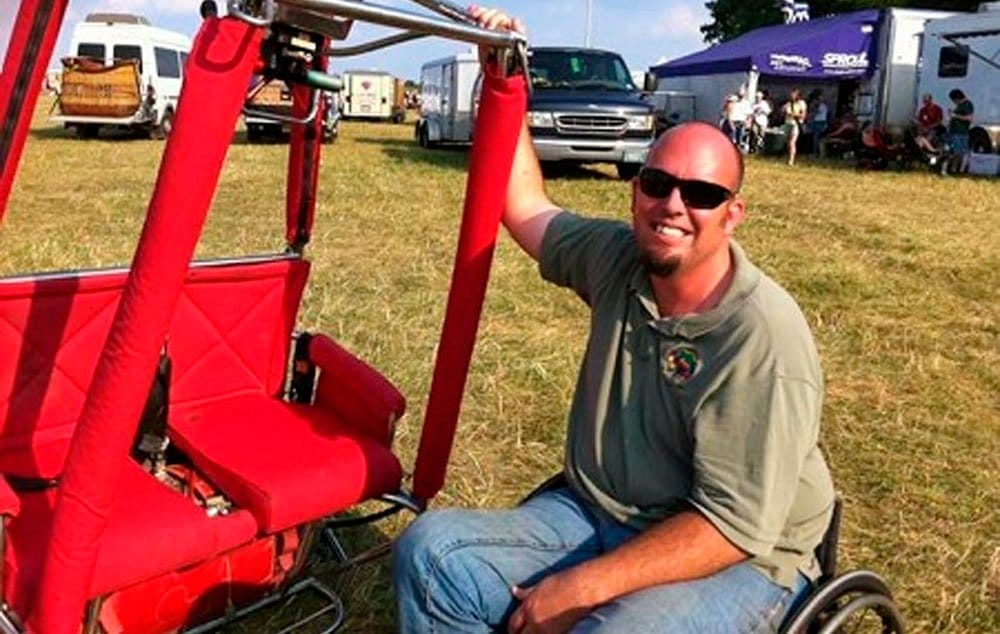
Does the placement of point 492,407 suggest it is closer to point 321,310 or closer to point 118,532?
point 321,310

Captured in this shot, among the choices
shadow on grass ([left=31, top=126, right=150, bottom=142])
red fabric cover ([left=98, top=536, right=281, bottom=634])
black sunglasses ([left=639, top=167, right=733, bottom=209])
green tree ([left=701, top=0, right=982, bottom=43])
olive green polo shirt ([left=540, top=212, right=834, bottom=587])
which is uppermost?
green tree ([left=701, top=0, right=982, bottom=43])

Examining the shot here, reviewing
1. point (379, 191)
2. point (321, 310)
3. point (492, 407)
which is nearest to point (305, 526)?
point (492, 407)

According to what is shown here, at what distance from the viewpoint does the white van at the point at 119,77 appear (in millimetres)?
19234

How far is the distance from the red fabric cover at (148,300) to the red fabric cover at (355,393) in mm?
1098

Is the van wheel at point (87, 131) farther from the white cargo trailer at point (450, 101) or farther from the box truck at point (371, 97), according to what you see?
the box truck at point (371, 97)

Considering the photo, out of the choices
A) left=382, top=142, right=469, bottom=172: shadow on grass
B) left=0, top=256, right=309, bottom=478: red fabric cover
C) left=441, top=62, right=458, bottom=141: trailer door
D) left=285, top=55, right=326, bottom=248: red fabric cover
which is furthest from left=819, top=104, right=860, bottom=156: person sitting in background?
left=0, top=256, right=309, bottom=478: red fabric cover

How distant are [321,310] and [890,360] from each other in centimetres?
320

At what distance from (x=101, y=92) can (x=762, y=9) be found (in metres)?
30.5

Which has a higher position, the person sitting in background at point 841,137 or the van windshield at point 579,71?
the van windshield at point 579,71

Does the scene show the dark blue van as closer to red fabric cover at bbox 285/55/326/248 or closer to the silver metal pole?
red fabric cover at bbox 285/55/326/248

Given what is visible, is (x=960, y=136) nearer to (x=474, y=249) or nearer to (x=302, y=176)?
(x=302, y=176)

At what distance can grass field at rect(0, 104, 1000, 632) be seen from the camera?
3736 millimetres

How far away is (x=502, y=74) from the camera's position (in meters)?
2.41

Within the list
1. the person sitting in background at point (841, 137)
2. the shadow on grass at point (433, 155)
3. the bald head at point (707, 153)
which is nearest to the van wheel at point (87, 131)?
the shadow on grass at point (433, 155)
